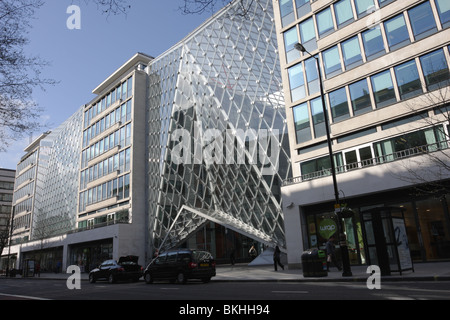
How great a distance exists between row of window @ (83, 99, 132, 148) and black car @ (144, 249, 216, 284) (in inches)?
1267

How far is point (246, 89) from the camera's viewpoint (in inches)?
1248

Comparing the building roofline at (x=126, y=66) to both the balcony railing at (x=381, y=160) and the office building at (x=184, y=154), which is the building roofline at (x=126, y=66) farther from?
the balcony railing at (x=381, y=160)

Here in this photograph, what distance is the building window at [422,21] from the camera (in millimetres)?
19094

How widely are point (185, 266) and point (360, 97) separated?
47.7 feet

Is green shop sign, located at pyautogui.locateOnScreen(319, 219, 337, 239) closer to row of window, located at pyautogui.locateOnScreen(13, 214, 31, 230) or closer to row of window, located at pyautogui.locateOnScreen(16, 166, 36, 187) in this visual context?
row of window, located at pyautogui.locateOnScreen(13, 214, 31, 230)

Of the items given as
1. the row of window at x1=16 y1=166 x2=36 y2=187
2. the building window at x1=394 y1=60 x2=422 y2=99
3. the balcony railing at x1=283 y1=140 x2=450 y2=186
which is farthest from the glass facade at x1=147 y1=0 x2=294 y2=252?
the row of window at x1=16 y1=166 x2=36 y2=187

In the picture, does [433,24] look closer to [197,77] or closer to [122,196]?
[197,77]

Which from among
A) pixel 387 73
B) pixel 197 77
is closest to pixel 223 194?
pixel 197 77

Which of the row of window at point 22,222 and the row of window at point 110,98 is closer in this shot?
the row of window at point 110,98

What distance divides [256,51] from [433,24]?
15.1 metres

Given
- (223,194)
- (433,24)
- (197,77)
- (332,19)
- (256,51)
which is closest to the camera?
(433,24)

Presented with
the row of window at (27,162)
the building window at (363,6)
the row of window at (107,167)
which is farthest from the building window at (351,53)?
the row of window at (27,162)

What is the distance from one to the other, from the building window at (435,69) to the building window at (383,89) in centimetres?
187

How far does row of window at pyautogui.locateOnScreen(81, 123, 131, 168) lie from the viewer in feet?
154
